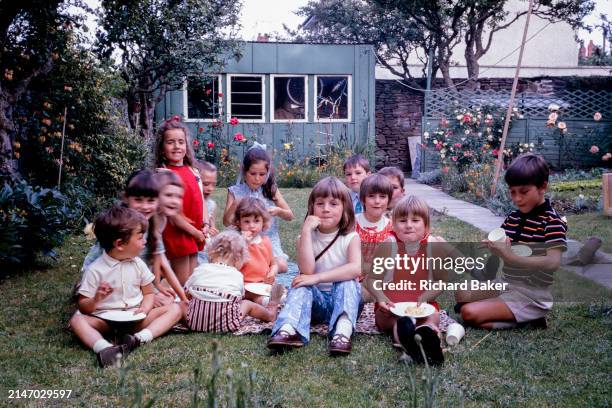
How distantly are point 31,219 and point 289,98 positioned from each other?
413 inches

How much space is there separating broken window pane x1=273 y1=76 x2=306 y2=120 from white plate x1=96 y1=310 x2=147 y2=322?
1176 cm

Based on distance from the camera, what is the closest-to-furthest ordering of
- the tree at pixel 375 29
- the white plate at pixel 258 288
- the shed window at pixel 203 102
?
the white plate at pixel 258 288
the shed window at pixel 203 102
the tree at pixel 375 29

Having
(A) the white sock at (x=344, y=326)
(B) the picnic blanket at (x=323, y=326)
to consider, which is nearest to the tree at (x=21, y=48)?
(B) the picnic blanket at (x=323, y=326)

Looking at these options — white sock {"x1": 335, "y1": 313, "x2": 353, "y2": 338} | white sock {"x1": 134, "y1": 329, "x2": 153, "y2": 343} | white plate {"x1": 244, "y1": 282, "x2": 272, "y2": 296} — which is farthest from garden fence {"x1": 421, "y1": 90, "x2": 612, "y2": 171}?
white sock {"x1": 134, "y1": 329, "x2": 153, "y2": 343}

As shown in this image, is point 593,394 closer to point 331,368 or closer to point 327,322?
point 331,368

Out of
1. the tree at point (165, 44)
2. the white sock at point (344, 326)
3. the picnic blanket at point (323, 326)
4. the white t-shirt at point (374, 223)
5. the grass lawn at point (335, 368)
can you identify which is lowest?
the picnic blanket at point (323, 326)

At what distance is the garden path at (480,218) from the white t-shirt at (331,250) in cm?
189

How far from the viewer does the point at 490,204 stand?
27.1ft

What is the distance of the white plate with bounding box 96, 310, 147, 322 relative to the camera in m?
3.16

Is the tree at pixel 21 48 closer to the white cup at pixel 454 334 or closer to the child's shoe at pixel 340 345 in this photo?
the child's shoe at pixel 340 345

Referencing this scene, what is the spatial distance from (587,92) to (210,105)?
344 inches

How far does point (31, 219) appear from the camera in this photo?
15.7 ft

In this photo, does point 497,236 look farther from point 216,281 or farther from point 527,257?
point 216,281

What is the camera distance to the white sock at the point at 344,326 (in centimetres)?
314
